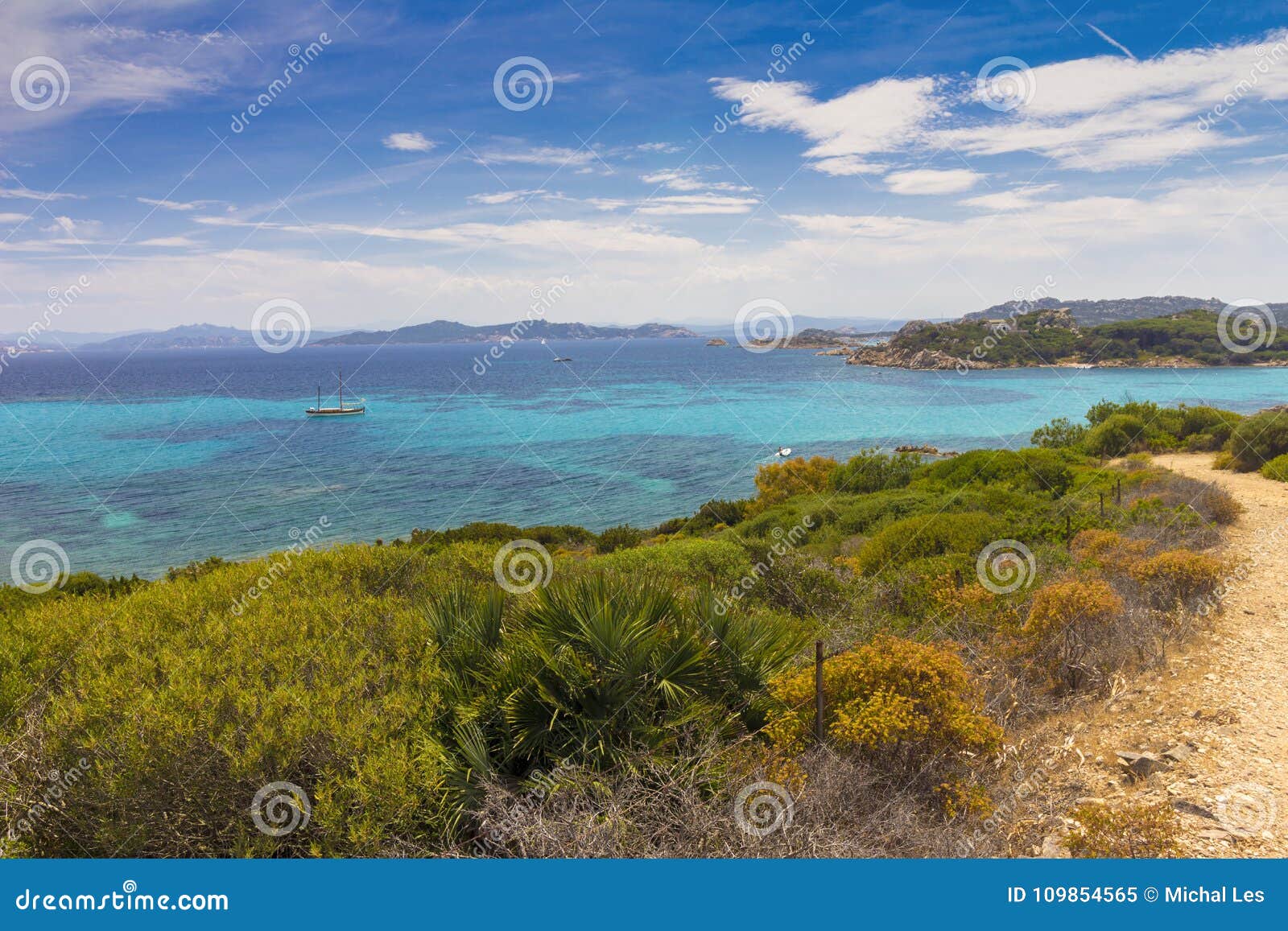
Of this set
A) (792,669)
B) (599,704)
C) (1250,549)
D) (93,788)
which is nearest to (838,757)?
(792,669)

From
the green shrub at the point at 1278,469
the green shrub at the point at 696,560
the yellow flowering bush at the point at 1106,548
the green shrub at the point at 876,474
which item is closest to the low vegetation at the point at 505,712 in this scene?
the yellow flowering bush at the point at 1106,548

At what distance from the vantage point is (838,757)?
5.03m

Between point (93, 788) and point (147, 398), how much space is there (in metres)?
99.3

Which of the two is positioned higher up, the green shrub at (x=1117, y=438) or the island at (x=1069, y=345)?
the island at (x=1069, y=345)

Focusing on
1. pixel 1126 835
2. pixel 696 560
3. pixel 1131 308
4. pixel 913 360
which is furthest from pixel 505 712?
pixel 1131 308

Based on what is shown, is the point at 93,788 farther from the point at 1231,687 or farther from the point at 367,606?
the point at 1231,687

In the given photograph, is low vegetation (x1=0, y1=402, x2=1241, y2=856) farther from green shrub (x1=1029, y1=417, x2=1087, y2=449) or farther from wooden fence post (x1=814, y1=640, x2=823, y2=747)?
green shrub (x1=1029, y1=417, x2=1087, y2=449)

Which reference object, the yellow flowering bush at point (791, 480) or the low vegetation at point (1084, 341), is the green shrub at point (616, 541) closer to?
the yellow flowering bush at point (791, 480)

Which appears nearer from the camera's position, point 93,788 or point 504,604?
point 93,788

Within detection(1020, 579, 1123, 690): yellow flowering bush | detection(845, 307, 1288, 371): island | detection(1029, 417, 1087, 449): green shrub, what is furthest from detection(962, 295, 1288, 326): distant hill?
detection(1020, 579, 1123, 690): yellow flowering bush

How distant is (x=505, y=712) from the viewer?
476 centimetres

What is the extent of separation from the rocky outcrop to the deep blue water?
9.35 feet

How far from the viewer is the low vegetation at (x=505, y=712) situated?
158 inches

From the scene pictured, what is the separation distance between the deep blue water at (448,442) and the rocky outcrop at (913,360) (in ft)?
9.35
